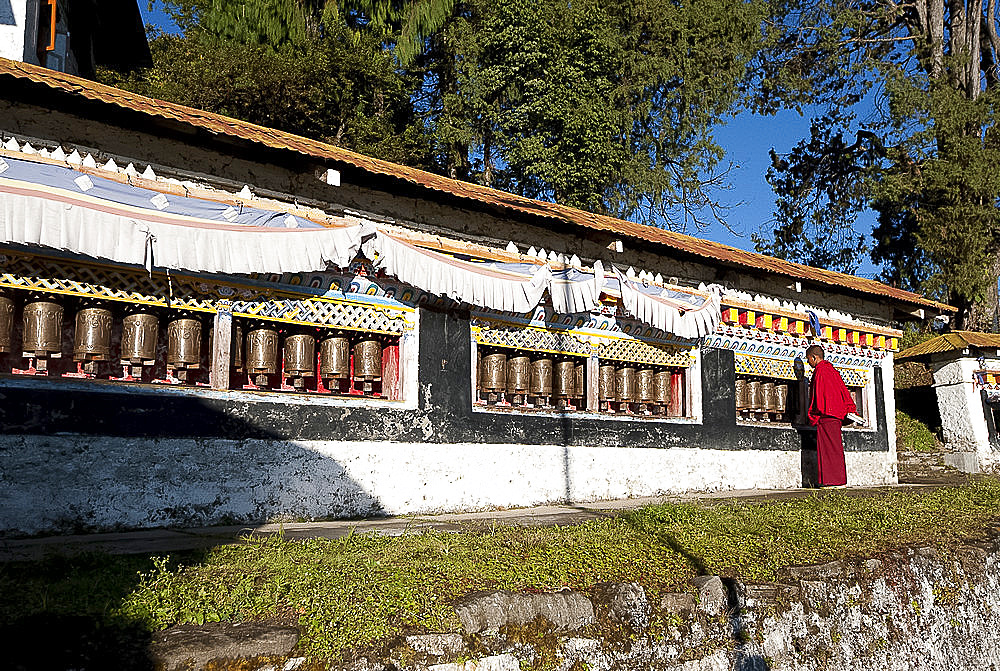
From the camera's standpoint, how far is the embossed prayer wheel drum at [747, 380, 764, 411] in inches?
385

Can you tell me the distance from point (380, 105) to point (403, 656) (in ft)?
46.7

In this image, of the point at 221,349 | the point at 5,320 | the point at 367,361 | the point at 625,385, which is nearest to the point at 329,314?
the point at 367,361

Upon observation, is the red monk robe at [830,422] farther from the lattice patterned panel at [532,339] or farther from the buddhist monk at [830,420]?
Answer: the lattice patterned panel at [532,339]

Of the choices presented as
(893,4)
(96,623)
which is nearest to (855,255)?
(893,4)

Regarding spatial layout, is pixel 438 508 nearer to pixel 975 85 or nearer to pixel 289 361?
pixel 289 361

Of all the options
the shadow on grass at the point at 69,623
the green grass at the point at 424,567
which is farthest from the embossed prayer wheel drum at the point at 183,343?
the shadow on grass at the point at 69,623

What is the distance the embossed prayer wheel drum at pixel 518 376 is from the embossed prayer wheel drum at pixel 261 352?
2311 mm

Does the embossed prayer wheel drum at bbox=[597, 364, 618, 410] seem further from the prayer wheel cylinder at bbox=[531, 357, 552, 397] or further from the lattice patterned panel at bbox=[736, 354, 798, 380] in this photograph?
the lattice patterned panel at bbox=[736, 354, 798, 380]

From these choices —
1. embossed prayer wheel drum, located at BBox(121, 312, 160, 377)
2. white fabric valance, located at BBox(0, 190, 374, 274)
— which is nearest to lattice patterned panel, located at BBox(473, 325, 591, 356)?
white fabric valance, located at BBox(0, 190, 374, 274)

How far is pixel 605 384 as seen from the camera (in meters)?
8.42

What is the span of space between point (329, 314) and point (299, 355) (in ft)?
1.34

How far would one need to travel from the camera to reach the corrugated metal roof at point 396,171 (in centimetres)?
571

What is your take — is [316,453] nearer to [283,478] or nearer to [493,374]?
[283,478]

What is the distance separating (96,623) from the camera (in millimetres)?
3250
